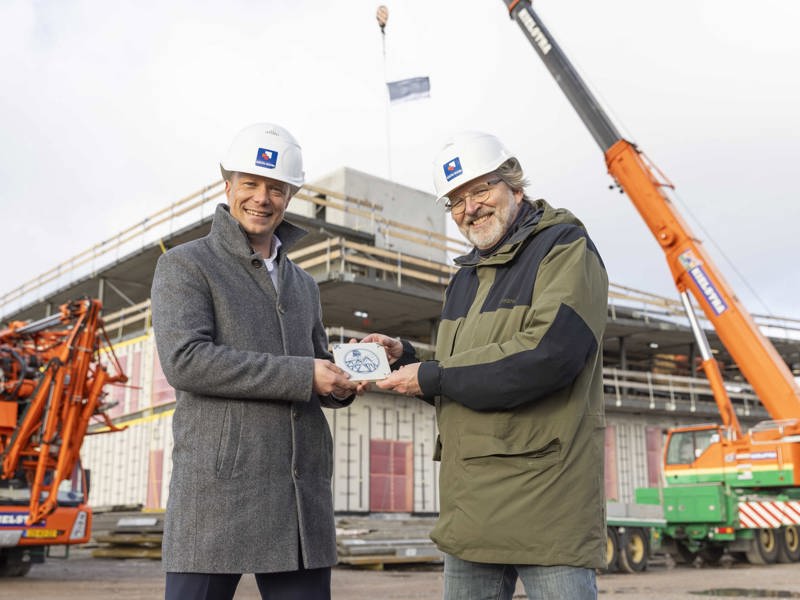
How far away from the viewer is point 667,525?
15.1 m

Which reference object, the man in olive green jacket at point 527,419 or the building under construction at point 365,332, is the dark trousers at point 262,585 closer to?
the man in olive green jacket at point 527,419

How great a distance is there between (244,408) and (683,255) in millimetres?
12105

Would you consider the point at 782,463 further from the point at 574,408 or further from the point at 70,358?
the point at 574,408

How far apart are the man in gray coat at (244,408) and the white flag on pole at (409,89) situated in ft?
65.3

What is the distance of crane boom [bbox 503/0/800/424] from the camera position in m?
12.9

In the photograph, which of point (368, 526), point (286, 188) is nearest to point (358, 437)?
point (368, 526)

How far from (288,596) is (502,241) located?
1414 mm

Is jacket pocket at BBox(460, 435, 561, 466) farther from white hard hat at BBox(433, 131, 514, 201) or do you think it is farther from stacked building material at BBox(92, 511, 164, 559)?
stacked building material at BBox(92, 511, 164, 559)

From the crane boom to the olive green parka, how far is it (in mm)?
11157

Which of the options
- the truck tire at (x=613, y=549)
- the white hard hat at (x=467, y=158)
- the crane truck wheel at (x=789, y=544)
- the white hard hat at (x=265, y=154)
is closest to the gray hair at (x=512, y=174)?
the white hard hat at (x=467, y=158)

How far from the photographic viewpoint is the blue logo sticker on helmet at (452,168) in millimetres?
3010

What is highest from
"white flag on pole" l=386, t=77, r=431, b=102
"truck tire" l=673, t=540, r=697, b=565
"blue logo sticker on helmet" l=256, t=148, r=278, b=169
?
"white flag on pole" l=386, t=77, r=431, b=102

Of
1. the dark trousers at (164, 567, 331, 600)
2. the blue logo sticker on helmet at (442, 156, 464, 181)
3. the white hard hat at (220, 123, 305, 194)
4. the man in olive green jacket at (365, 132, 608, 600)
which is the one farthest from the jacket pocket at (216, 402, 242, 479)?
the blue logo sticker on helmet at (442, 156, 464, 181)

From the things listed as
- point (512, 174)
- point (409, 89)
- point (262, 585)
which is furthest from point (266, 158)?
point (409, 89)
